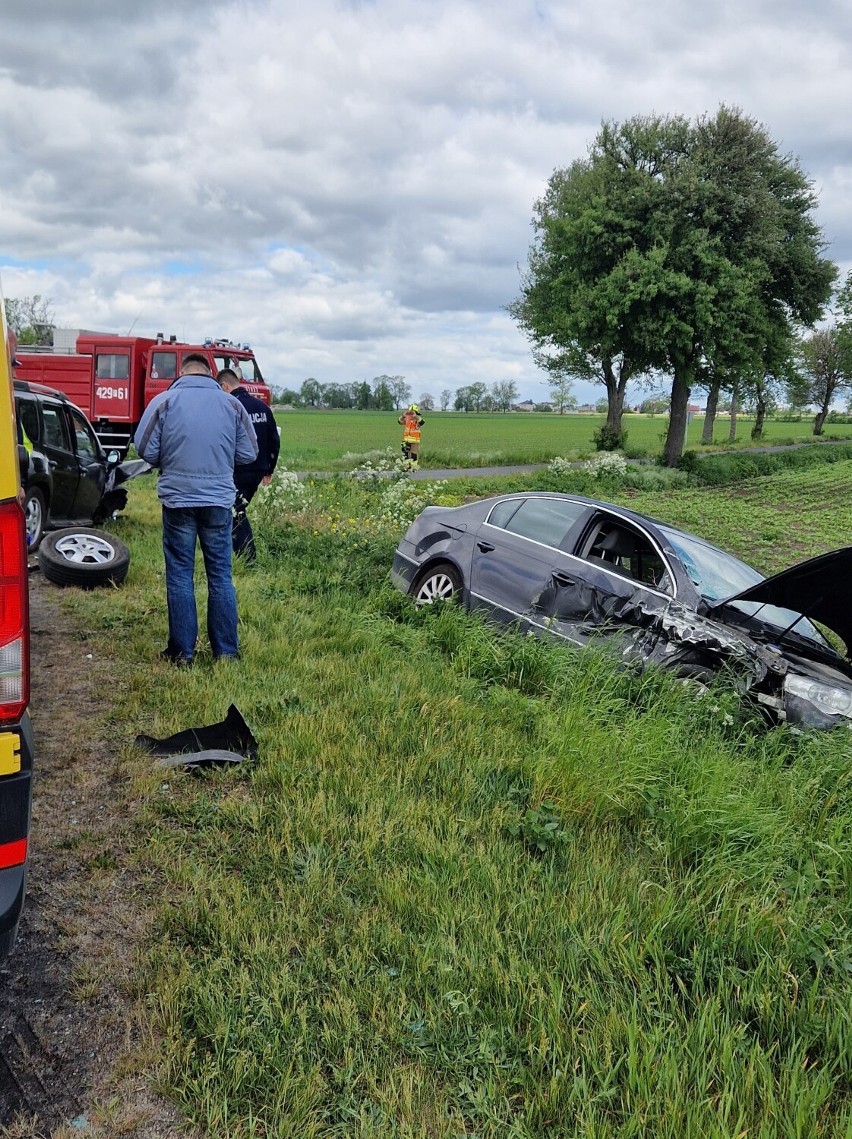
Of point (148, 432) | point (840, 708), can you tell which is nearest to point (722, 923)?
point (840, 708)

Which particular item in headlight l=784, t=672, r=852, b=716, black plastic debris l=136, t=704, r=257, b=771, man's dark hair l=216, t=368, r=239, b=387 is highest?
man's dark hair l=216, t=368, r=239, b=387

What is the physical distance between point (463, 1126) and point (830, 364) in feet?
255

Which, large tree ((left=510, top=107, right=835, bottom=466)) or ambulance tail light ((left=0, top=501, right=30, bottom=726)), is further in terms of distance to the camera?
large tree ((left=510, top=107, right=835, bottom=466))

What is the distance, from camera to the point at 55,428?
9.33m

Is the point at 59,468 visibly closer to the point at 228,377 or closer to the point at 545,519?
the point at 228,377

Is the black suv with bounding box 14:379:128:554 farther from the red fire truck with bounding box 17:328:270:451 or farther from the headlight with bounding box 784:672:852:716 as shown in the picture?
the red fire truck with bounding box 17:328:270:451

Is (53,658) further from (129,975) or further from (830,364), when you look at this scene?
(830,364)

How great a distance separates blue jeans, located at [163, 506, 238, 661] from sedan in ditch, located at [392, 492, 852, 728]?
193 cm

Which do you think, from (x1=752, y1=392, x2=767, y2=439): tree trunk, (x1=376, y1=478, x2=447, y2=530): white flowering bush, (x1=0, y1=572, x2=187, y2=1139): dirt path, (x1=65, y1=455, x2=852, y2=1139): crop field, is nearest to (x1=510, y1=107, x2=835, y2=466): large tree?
(x1=376, y1=478, x2=447, y2=530): white flowering bush

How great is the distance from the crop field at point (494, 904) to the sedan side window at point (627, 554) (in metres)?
0.85

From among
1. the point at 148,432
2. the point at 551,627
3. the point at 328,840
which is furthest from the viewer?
the point at 551,627

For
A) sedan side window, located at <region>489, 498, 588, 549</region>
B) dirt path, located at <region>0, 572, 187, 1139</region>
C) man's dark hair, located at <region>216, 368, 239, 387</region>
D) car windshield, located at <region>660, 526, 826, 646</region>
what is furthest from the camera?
man's dark hair, located at <region>216, 368, 239, 387</region>

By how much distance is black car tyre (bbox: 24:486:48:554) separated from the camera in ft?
27.5

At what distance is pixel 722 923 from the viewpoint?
2631mm
